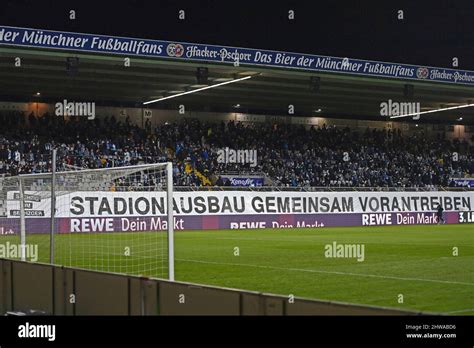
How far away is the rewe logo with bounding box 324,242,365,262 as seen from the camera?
895 inches

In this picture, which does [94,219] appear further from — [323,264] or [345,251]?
[323,264]

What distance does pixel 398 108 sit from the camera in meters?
53.6

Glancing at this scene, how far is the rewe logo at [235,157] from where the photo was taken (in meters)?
46.8

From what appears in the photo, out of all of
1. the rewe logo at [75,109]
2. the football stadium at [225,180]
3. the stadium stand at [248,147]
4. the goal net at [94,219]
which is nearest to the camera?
the football stadium at [225,180]

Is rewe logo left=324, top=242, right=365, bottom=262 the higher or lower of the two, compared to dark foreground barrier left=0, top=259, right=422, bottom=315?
lower

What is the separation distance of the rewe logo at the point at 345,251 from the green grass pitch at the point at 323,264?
0.24m

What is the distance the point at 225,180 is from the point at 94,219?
56.3ft

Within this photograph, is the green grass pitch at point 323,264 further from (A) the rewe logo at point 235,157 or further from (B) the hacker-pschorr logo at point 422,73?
(A) the rewe logo at point 235,157

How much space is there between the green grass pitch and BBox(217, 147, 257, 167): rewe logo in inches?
565
